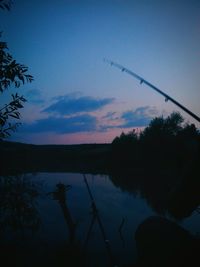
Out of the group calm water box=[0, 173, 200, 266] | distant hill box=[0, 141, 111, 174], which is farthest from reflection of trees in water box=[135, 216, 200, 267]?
distant hill box=[0, 141, 111, 174]

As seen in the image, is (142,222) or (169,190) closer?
(169,190)

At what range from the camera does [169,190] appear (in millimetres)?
3533

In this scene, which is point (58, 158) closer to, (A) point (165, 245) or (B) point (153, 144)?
(B) point (153, 144)

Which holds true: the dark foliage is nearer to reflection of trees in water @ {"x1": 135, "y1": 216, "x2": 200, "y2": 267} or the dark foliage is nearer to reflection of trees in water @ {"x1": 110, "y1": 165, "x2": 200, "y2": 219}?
reflection of trees in water @ {"x1": 110, "y1": 165, "x2": 200, "y2": 219}

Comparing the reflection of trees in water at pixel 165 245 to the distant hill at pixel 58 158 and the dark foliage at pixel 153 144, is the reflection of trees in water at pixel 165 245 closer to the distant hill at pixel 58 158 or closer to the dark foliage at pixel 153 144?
the dark foliage at pixel 153 144

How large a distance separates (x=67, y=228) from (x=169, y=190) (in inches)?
806

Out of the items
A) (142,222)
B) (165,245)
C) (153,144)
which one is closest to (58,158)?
(153,144)

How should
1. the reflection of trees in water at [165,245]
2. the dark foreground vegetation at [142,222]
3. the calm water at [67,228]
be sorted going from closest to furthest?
the dark foreground vegetation at [142,222], the reflection of trees in water at [165,245], the calm water at [67,228]

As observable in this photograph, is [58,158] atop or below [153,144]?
below

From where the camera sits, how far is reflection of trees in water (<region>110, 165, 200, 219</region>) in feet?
9.25

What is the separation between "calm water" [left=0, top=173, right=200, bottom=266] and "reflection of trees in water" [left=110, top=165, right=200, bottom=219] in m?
2.97

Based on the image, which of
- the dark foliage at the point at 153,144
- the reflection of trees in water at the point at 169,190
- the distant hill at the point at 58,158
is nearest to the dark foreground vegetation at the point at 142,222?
the reflection of trees in water at the point at 169,190

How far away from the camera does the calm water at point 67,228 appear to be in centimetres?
1268

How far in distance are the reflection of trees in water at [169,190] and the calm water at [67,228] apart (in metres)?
2.97
